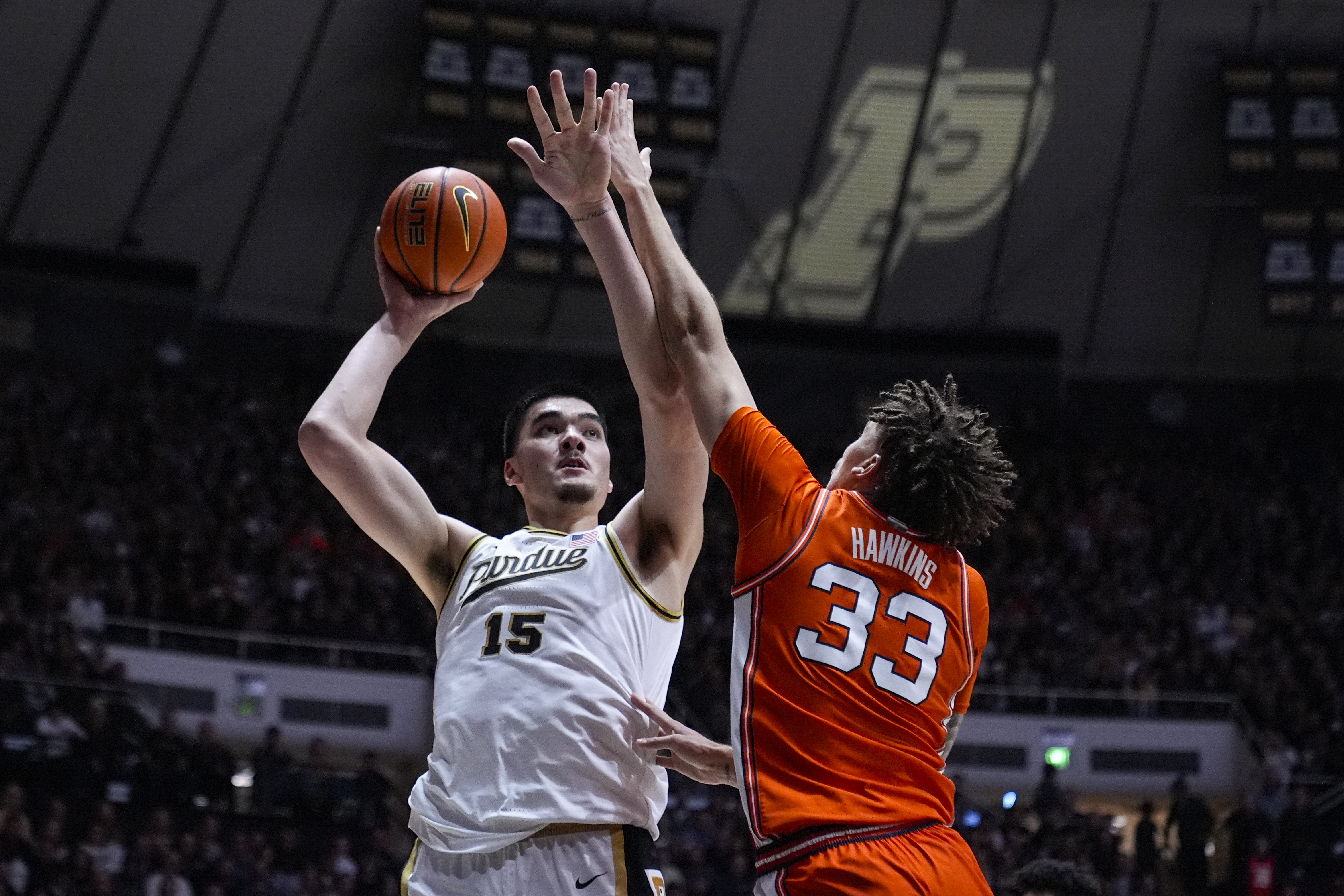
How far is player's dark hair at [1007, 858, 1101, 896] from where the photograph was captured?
607 centimetres

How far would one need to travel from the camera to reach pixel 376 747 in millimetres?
20859

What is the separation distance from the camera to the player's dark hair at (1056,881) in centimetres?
607

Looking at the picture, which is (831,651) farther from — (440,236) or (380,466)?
(440,236)

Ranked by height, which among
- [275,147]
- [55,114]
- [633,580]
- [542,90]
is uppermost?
[542,90]

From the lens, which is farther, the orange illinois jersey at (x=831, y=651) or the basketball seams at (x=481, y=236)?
the basketball seams at (x=481, y=236)

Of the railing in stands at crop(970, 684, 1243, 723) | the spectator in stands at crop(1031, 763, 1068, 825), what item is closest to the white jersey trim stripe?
the spectator in stands at crop(1031, 763, 1068, 825)

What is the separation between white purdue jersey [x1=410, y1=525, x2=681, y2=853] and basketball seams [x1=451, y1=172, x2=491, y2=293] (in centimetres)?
85

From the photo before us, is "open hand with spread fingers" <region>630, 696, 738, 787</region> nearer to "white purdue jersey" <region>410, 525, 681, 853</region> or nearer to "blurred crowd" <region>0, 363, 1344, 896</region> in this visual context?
"white purdue jersey" <region>410, 525, 681, 853</region>

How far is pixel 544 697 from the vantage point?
437 cm

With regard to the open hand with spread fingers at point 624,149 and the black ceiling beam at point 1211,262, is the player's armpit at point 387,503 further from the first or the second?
the black ceiling beam at point 1211,262

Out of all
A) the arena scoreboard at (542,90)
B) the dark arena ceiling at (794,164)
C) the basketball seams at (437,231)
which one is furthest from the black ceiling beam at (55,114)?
the basketball seams at (437,231)

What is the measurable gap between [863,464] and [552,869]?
51.6 inches

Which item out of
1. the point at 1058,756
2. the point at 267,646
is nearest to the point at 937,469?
the point at 267,646

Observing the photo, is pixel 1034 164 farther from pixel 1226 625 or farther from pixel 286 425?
pixel 286 425
